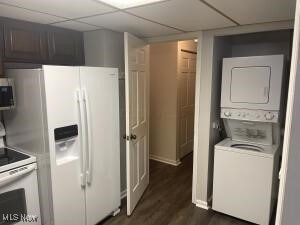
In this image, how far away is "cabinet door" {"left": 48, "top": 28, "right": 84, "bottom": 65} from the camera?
226 centimetres

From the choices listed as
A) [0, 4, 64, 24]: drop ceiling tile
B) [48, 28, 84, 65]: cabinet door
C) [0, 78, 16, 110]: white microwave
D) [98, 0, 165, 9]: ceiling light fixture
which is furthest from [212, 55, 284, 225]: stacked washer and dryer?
[0, 78, 16, 110]: white microwave

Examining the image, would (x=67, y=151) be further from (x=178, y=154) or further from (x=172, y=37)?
(x=178, y=154)

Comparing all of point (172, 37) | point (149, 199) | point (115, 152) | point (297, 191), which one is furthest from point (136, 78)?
point (297, 191)

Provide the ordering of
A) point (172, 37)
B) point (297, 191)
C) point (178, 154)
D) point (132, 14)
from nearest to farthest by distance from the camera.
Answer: point (297, 191)
point (132, 14)
point (172, 37)
point (178, 154)

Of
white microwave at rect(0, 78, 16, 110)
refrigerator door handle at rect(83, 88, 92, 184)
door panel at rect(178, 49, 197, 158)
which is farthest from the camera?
door panel at rect(178, 49, 197, 158)

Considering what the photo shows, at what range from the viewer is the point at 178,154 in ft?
13.2

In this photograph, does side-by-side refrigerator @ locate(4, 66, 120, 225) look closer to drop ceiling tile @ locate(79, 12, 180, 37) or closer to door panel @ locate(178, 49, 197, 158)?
drop ceiling tile @ locate(79, 12, 180, 37)

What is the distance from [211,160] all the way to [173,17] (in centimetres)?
167

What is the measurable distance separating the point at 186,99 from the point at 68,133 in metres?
2.61

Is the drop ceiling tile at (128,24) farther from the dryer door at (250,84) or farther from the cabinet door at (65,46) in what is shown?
the dryer door at (250,84)

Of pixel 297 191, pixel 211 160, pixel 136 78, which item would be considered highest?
pixel 136 78

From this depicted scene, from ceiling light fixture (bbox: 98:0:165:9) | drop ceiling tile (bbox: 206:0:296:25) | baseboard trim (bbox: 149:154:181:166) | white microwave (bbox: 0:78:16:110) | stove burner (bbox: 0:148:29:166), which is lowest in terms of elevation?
baseboard trim (bbox: 149:154:181:166)

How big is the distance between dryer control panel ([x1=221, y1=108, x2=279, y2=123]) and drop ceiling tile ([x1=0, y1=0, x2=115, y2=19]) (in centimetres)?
160

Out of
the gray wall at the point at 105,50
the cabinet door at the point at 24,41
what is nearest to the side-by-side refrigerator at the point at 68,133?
the cabinet door at the point at 24,41
